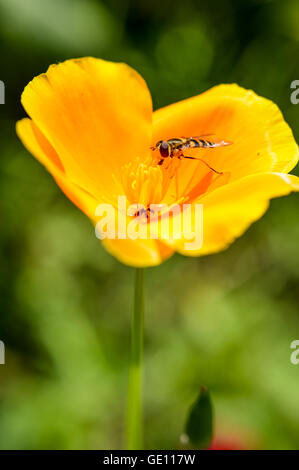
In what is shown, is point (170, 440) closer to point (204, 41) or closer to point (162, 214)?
point (162, 214)

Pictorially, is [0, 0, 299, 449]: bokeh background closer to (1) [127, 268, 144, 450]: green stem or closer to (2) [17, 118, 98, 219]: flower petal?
(1) [127, 268, 144, 450]: green stem

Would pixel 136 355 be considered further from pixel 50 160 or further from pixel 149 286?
pixel 149 286

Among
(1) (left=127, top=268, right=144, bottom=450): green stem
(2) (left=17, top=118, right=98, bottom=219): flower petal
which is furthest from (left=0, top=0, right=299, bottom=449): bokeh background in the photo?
(2) (left=17, top=118, right=98, bottom=219): flower petal

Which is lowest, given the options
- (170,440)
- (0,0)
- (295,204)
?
(170,440)

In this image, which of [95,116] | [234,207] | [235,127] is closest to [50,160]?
[95,116]

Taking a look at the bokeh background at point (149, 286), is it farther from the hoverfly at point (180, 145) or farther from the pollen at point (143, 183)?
the hoverfly at point (180, 145)
